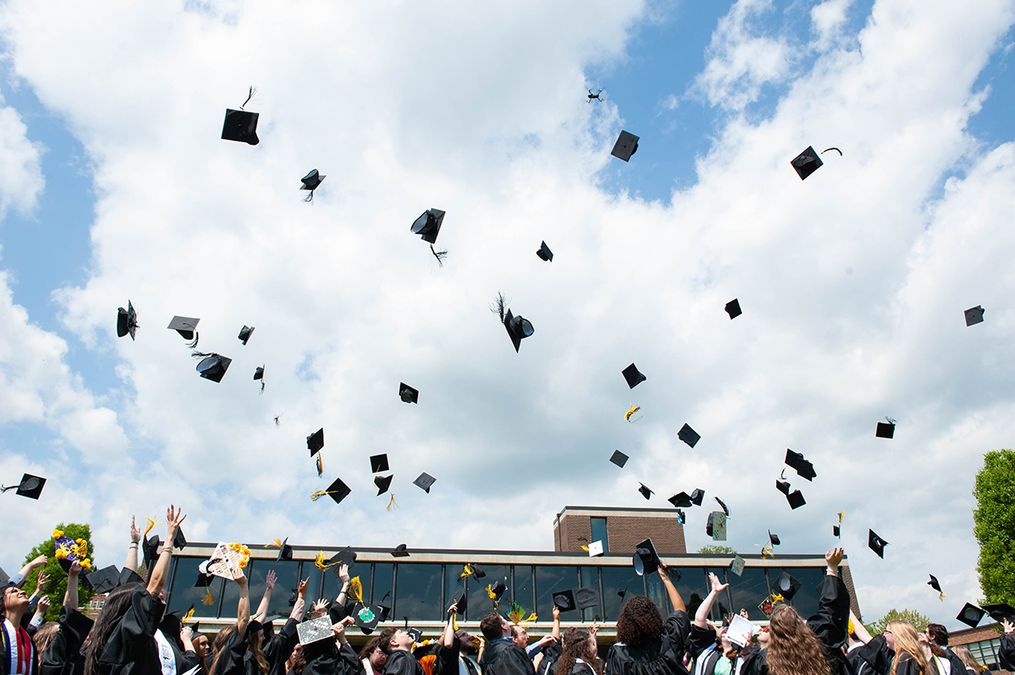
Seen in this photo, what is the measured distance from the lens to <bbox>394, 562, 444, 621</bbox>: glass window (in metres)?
23.0

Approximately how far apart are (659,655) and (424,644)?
2357mm

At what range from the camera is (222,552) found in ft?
14.4

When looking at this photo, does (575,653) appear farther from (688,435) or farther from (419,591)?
(419,591)

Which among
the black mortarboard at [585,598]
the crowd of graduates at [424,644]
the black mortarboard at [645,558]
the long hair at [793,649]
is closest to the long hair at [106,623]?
the crowd of graduates at [424,644]

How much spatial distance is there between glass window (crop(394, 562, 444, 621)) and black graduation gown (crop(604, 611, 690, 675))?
70.0 ft

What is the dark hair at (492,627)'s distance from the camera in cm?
477

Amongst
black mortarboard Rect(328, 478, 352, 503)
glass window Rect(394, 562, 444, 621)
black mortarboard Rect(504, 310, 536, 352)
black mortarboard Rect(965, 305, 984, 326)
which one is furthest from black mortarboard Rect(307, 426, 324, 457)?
glass window Rect(394, 562, 444, 621)

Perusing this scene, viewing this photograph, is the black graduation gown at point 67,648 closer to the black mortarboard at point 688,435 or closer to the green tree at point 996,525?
the black mortarboard at point 688,435

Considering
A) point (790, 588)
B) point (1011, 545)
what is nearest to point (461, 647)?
point (790, 588)

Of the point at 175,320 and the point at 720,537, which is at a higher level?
the point at 175,320

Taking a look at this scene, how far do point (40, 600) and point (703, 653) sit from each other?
5.16 metres

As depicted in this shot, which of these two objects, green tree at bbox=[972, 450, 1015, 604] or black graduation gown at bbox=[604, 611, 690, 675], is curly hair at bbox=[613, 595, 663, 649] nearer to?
black graduation gown at bbox=[604, 611, 690, 675]

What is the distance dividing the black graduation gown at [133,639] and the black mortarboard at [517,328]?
203 inches

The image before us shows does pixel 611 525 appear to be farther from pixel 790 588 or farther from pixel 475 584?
pixel 790 588
